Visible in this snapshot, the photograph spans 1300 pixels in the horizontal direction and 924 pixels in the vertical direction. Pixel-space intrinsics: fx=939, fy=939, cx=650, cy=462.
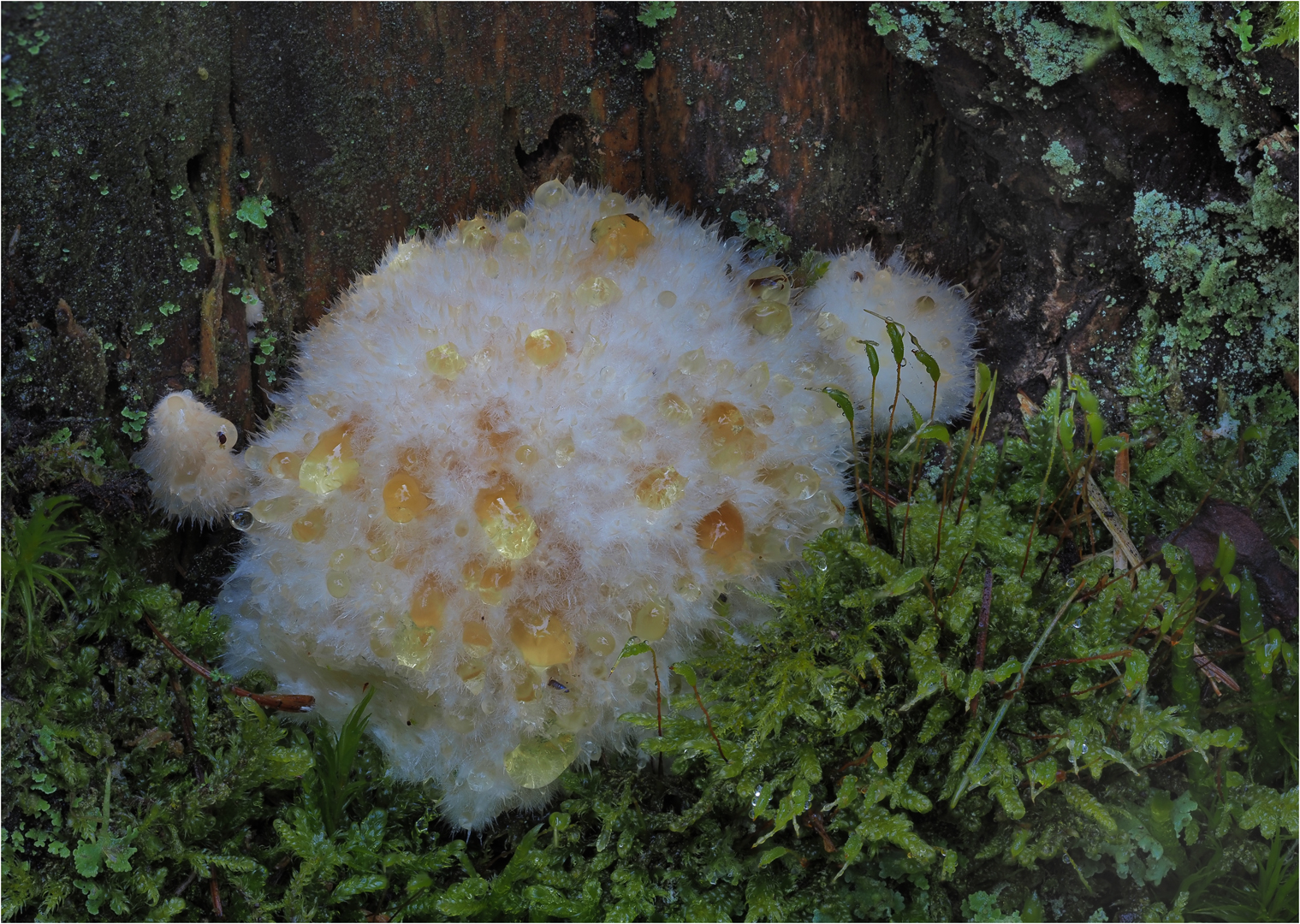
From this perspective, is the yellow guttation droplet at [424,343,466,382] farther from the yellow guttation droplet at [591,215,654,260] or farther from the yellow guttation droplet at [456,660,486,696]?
the yellow guttation droplet at [456,660,486,696]

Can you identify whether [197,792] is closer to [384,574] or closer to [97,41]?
[384,574]

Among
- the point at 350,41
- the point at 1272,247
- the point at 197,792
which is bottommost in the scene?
the point at 197,792

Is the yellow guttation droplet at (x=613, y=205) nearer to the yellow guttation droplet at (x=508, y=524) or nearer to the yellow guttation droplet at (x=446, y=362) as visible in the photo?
the yellow guttation droplet at (x=446, y=362)

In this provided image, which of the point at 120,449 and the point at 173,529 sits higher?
the point at 120,449

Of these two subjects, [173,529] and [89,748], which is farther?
[173,529]

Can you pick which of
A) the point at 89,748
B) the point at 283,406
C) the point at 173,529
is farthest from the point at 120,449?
the point at 89,748

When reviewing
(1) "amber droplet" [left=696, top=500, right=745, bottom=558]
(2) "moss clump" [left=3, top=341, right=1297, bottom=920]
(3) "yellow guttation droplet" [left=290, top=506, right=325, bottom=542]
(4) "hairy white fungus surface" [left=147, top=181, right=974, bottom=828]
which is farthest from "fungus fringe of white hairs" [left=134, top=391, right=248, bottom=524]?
(1) "amber droplet" [left=696, top=500, right=745, bottom=558]

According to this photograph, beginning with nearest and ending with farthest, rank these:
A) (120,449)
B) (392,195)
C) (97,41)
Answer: (97,41) < (120,449) < (392,195)

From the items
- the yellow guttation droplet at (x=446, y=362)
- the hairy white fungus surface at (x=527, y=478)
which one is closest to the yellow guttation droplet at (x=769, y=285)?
the hairy white fungus surface at (x=527, y=478)
